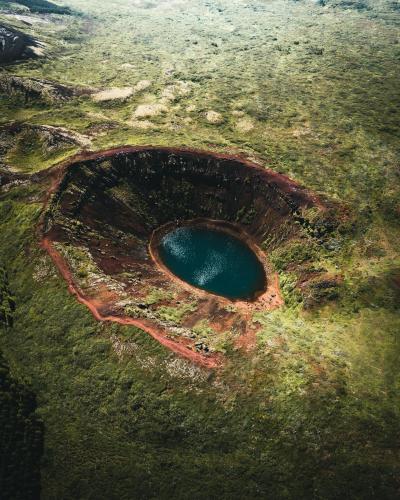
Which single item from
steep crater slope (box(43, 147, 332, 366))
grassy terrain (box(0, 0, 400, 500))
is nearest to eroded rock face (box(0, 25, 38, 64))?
grassy terrain (box(0, 0, 400, 500))

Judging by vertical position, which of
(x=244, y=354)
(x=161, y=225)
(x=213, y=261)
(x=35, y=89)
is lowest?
(x=213, y=261)

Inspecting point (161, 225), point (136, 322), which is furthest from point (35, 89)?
point (136, 322)

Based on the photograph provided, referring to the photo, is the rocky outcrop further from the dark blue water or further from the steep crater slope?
the dark blue water

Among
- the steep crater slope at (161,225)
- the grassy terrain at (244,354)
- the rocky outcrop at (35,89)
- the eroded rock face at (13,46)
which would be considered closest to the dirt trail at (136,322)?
the steep crater slope at (161,225)

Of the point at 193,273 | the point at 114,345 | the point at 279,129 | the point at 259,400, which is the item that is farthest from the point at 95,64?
the point at 259,400

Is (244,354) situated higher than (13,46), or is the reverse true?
(13,46)

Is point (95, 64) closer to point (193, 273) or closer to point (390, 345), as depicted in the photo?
point (193, 273)

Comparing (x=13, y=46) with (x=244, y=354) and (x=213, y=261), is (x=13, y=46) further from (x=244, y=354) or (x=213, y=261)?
(x=244, y=354)
